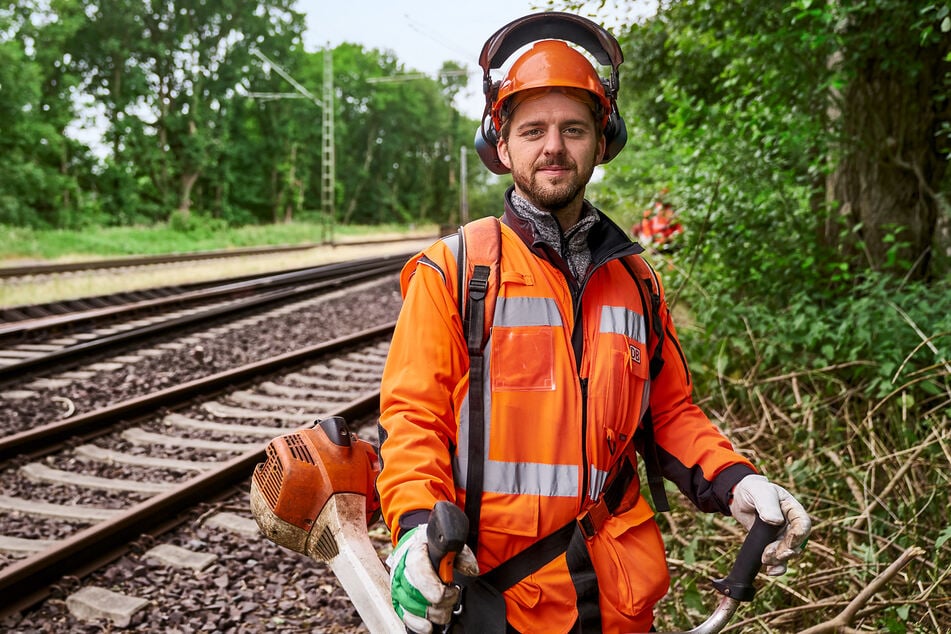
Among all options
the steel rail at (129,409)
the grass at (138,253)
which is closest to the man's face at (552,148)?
the steel rail at (129,409)

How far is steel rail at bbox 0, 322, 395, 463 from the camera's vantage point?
5.08 m

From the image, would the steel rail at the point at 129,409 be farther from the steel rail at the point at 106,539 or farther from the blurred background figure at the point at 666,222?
the blurred background figure at the point at 666,222

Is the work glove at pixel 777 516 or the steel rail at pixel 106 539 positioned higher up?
the work glove at pixel 777 516

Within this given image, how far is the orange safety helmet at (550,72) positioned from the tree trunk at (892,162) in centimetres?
410

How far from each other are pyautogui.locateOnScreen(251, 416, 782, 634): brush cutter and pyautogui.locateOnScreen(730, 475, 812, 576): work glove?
0.14m

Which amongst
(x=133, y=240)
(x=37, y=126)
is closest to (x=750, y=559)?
(x=133, y=240)

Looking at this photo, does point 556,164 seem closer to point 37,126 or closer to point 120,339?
point 120,339

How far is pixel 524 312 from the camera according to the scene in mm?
1762

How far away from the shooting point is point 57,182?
33.2 metres

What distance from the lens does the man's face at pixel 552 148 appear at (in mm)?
1889

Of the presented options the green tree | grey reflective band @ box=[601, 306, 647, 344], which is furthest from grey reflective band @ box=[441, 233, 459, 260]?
the green tree

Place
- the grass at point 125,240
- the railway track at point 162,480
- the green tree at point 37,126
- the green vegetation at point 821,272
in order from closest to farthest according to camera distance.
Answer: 1. the green vegetation at point 821,272
2. the railway track at point 162,480
3. the grass at point 125,240
4. the green tree at point 37,126

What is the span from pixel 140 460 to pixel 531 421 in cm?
426

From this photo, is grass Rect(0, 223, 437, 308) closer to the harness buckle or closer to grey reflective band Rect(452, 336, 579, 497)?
grey reflective band Rect(452, 336, 579, 497)
